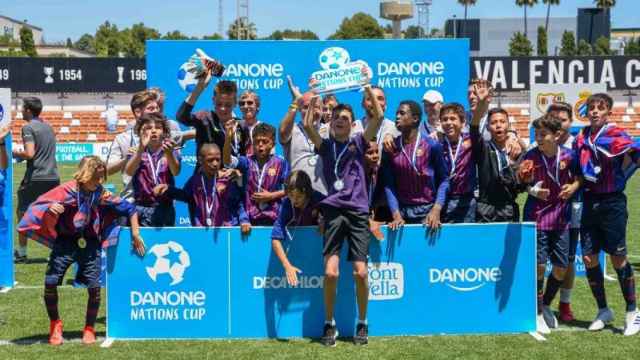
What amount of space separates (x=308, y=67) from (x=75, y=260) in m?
4.41

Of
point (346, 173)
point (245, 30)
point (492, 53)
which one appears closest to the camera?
point (346, 173)

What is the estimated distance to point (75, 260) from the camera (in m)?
6.87

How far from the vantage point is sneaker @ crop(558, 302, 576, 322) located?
7.65 metres

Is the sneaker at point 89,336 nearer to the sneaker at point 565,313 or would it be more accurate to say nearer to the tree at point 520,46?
the sneaker at point 565,313

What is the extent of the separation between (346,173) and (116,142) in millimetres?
2439

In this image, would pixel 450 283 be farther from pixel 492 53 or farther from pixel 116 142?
pixel 492 53

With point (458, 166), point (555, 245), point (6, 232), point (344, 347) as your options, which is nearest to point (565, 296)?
point (555, 245)

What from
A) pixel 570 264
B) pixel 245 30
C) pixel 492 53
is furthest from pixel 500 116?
pixel 492 53

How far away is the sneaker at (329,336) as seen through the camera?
6746mm

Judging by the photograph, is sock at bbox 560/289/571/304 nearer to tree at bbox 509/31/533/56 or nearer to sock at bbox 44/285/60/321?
sock at bbox 44/285/60/321

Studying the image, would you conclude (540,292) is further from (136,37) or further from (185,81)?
(136,37)

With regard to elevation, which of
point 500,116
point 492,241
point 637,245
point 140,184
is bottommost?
point 637,245

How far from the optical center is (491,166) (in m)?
7.21

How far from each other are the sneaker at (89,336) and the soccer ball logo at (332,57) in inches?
184
